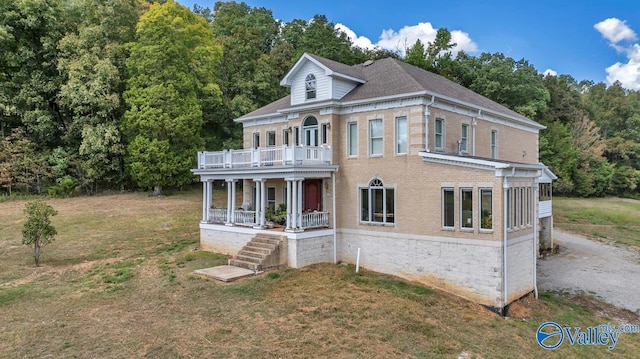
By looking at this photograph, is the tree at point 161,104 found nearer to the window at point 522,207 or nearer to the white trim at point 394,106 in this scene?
the white trim at point 394,106

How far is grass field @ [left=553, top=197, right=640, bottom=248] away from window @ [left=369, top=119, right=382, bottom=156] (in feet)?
70.9

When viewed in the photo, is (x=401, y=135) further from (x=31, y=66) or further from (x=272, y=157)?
(x=31, y=66)

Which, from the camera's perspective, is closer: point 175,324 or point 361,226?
point 175,324

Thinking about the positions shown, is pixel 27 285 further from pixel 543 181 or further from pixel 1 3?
pixel 1 3

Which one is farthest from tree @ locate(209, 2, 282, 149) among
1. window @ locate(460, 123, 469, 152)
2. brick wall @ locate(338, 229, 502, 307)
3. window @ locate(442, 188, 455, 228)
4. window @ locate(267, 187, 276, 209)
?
window @ locate(442, 188, 455, 228)

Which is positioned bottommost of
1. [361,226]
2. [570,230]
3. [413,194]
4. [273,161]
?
[570,230]

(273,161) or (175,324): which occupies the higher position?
(273,161)

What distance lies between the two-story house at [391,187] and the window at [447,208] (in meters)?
0.04

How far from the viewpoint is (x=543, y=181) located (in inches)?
904

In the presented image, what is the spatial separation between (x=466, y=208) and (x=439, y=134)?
391 cm

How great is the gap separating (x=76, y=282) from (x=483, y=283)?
48.1 ft

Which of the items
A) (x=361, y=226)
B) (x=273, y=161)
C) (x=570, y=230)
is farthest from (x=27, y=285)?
(x=570, y=230)

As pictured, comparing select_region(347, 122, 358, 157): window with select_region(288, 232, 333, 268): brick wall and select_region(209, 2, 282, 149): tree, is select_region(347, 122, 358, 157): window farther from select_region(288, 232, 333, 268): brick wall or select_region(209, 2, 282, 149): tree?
select_region(209, 2, 282, 149): tree

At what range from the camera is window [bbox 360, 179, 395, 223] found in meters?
17.5
